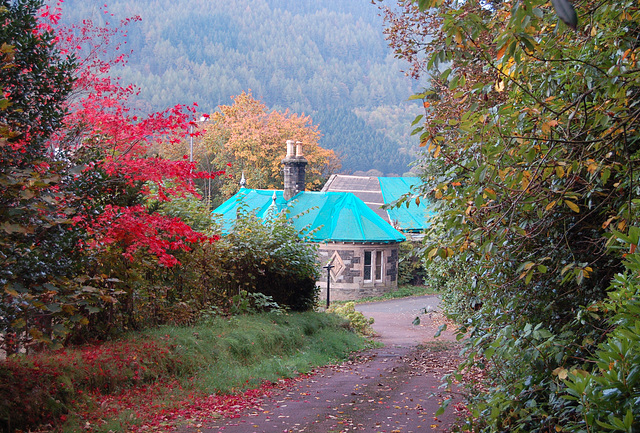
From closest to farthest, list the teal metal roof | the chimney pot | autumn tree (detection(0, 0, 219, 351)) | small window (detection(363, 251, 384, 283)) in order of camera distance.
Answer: autumn tree (detection(0, 0, 219, 351)), small window (detection(363, 251, 384, 283)), the chimney pot, the teal metal roof

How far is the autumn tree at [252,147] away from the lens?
40.5 metres

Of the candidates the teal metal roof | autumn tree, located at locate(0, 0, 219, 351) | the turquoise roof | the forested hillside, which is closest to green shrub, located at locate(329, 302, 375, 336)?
the turquoise roof

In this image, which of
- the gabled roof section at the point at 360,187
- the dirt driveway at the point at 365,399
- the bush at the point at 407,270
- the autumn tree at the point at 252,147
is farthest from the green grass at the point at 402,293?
the autumn tree at the point at 252,147

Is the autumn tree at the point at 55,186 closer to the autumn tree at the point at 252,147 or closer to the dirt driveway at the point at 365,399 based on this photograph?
the dirt driveway at the point at 365,399

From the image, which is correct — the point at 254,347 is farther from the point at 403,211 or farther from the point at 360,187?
the point at 360,187

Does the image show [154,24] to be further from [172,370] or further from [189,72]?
[172,370]

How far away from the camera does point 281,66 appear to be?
396ft

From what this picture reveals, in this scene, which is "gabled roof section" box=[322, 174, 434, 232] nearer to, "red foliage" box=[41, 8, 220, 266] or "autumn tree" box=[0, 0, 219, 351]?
"red foliage" box=[41, 8, 220, 266]

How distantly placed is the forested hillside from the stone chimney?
161 feet

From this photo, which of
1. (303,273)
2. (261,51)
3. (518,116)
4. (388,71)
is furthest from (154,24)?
(518,116)

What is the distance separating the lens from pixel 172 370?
7.27 m

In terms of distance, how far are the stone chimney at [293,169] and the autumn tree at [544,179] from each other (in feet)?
71.9

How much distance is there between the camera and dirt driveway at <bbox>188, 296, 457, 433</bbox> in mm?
5777

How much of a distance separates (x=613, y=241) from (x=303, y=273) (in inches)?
390
